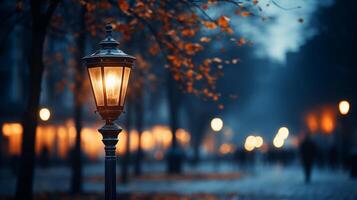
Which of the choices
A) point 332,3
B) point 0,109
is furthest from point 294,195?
point 0,109

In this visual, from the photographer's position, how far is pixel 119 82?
9.86 m

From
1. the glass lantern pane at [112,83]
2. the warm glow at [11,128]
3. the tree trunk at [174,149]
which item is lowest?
the glass lantern pane at [112,83]

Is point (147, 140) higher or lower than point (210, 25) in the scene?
higher

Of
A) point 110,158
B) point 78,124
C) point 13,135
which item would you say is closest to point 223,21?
point 110,158

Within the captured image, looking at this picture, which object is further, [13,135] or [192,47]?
[13,135]

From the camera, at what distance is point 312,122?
71.0m

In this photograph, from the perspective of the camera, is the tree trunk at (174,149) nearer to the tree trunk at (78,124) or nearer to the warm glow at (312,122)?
the tree trunk at (78,124)

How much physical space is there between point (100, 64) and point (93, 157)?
56157 mm

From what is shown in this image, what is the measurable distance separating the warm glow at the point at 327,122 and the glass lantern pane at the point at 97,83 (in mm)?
51796

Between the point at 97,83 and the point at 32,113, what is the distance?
7.96 m

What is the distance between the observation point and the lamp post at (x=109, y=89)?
384 inches

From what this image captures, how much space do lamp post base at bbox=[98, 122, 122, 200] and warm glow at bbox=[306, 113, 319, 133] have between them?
5894cm

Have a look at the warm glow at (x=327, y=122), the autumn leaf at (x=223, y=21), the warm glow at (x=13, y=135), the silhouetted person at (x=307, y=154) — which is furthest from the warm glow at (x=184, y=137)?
the autumn leaf at (x=223, y=21)

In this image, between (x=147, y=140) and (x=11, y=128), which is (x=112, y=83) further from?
(x=147, y=140)
